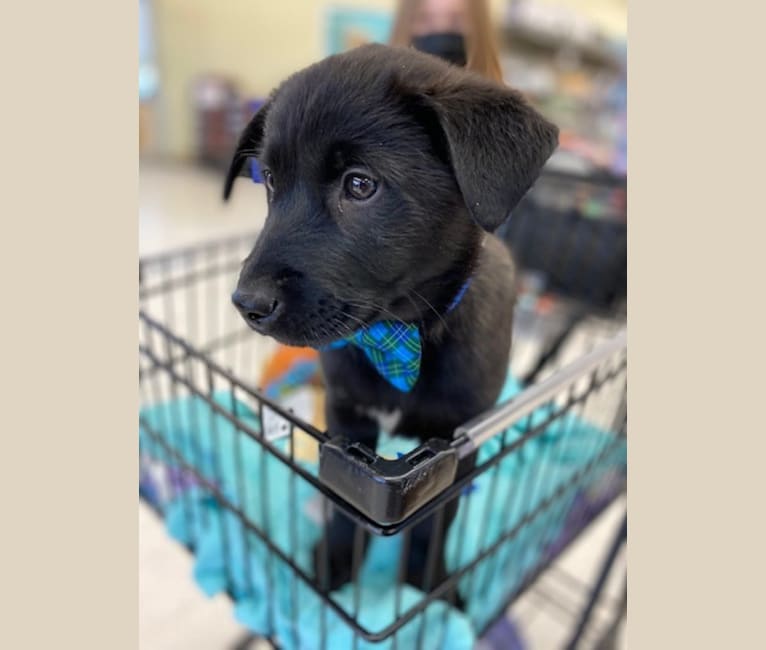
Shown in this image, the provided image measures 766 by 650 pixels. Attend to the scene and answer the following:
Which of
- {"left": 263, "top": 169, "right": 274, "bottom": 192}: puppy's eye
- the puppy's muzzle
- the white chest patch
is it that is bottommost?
the white chest patch

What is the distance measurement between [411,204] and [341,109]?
112mm

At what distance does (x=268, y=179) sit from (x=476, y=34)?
2.24 feet

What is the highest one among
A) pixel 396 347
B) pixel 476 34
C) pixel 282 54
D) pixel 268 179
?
pixel 476 34

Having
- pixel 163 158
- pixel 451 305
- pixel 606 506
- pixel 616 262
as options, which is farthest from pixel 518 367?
pixel 163 158

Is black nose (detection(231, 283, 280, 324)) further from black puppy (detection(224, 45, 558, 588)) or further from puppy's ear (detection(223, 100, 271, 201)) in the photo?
puppy's ear (detection(223, 100, 271, 201))

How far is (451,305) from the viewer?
0.68 meters

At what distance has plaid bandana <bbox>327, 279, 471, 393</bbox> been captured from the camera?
65 centimetres

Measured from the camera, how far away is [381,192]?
1.93 ft

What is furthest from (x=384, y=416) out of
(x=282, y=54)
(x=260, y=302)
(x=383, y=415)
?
(x=282, y=54)

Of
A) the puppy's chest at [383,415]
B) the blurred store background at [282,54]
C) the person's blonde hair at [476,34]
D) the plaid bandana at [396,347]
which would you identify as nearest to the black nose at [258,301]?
the plaid bandana at [396,347]

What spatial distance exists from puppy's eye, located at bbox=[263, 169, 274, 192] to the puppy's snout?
0.48 feet

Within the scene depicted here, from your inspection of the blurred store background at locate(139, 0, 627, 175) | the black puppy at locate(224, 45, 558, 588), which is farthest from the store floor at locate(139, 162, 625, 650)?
the blurred store background at locate(139, 0, 627, 175)

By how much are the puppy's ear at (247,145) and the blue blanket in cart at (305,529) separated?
30 cm

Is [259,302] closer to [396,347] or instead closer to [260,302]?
[260,302]
